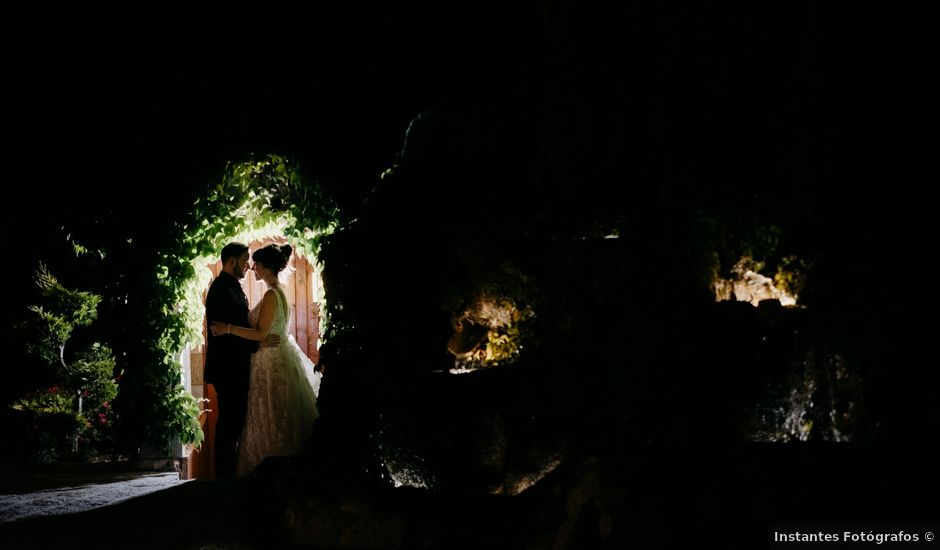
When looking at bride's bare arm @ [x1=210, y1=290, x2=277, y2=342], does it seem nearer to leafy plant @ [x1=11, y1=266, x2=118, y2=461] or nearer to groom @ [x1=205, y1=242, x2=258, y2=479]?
groom @ [x1=205, y1=242, x2=258, y2=479]

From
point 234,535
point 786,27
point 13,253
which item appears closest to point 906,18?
point 786,27

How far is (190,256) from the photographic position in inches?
351

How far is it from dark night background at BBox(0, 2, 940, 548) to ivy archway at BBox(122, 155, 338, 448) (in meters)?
0.24

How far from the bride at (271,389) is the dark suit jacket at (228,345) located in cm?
13

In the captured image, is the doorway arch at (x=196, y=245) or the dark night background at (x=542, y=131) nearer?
the dark night background at (x=542, y=131)

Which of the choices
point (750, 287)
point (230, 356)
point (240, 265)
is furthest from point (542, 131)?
point (230, 356)

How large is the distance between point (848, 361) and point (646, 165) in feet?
10.4

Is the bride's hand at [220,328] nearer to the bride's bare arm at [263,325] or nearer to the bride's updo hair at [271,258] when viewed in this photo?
the bride's bare arm at [263,325]

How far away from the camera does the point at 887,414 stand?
5820 mm

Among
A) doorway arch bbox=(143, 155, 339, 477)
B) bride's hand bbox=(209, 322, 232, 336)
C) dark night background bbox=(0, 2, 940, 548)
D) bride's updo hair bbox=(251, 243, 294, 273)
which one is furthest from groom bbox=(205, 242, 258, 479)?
dark night background bbox=(0, 2, 940, 548)

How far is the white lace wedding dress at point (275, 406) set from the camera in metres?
7.77

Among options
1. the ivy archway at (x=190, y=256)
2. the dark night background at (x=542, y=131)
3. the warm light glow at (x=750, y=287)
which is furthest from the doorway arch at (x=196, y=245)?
the warm light glow at (x=750, y=287)

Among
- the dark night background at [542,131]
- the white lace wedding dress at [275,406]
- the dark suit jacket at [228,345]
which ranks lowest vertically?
the white lace wedding dress at [275,406]

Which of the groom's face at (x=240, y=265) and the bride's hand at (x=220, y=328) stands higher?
the groom's face at (x=240, y=265)
